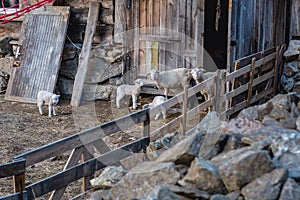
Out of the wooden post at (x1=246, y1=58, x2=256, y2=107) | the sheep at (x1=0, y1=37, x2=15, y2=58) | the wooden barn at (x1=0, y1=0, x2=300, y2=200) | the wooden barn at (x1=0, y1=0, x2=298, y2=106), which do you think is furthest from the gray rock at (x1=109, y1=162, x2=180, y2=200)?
the sheep at (x1=0, y1=37, x2=15, y2=58)

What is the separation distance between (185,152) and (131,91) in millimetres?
6360

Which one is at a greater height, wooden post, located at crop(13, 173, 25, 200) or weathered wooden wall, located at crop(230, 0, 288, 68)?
weathered wooden wall, located at crop(230, 0, 288, 68)

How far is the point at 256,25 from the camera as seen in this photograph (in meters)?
9.65

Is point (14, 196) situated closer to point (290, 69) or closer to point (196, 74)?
point (196, 74)

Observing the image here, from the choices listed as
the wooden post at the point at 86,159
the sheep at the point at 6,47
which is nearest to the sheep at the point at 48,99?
the sheep at the point at 6,47

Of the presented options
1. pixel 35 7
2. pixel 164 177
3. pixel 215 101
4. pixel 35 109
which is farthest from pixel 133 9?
pixel 164 177

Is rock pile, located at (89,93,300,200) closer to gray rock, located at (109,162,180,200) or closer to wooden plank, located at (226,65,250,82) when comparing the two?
gray rock, located at (109,162,180,200)

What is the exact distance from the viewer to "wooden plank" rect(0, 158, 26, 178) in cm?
448

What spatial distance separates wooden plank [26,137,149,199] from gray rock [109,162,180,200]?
112 cm

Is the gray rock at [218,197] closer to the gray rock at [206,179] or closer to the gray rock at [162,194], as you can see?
the gray rock at [206,179]

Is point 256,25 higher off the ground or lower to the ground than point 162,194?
higher

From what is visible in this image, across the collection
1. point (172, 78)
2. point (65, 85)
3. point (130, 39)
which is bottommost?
point (65, 85)

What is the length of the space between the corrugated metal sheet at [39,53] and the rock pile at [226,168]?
7.05m

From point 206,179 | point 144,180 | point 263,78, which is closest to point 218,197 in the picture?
point 206,179
